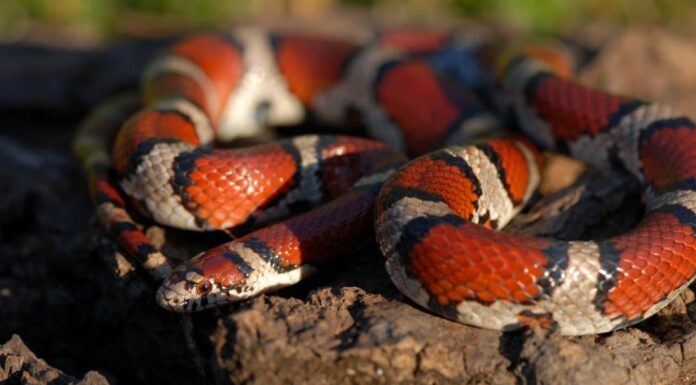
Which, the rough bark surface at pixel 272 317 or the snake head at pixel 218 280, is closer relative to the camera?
the rough bark surface at pixel 272 317

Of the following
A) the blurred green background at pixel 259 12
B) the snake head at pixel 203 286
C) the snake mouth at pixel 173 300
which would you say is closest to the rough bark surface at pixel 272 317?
the snake head at pixel 203 286

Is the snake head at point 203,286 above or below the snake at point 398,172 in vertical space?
below

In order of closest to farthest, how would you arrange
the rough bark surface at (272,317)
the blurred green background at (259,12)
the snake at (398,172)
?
the rough bark surface at (272,317) → the snake at (398,172) → the blurred green background at (259,12)

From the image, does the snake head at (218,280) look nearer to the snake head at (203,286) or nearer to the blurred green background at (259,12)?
the snake head at (203,286)

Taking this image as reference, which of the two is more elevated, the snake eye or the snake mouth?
the snake eye

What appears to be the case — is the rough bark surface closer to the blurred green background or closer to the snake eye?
the snake eye

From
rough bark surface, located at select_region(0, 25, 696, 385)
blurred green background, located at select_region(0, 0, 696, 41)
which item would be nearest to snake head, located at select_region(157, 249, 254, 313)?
rough bark surface, located at select_region(0, 25, 696, 385)

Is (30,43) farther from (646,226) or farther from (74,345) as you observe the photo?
(646,226)
